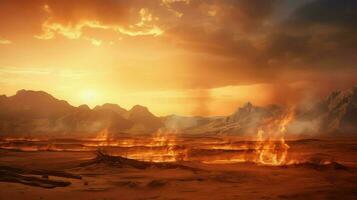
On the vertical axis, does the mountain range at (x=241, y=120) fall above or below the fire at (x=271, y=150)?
above

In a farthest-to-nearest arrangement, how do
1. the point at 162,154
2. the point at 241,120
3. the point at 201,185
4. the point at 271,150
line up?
the point at 241,120 → the point at 271,150 → the point at 162,154 → the point at 201,185

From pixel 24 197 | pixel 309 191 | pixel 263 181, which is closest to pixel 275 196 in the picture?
pixel 309 191

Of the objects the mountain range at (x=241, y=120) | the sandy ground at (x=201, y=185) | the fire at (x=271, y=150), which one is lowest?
the sandy ground at (x=201, y=185)

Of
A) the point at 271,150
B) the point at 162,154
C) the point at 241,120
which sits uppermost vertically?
the point at 241,120

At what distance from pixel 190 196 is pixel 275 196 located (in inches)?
173

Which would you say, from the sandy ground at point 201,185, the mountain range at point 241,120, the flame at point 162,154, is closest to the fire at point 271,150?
the sandy ground at point 201,185

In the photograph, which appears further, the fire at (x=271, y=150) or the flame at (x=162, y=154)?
the flame at (x=162, y=154)

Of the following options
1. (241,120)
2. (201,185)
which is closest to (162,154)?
(201,185)

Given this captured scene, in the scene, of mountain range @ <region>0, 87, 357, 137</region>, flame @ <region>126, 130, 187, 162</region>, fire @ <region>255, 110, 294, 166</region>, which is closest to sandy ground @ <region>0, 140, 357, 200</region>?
fire @ <region>255, 110, 294, 166</region>

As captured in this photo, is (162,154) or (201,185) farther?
(162,154)

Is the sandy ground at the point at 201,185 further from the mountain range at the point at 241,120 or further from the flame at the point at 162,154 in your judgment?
the mountain range at the point at 241,120

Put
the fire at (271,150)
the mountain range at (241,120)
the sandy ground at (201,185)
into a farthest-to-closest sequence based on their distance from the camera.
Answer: the mountain range at (241,120)
the fire at (271,150)
the sandy ground at (201,185)

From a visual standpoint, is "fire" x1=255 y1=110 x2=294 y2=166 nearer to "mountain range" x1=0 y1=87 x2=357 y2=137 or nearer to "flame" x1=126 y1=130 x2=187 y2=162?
"mountain range" x1=0 y1=87 x2=357 y2=137

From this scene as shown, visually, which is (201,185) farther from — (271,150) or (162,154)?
(271,150)
